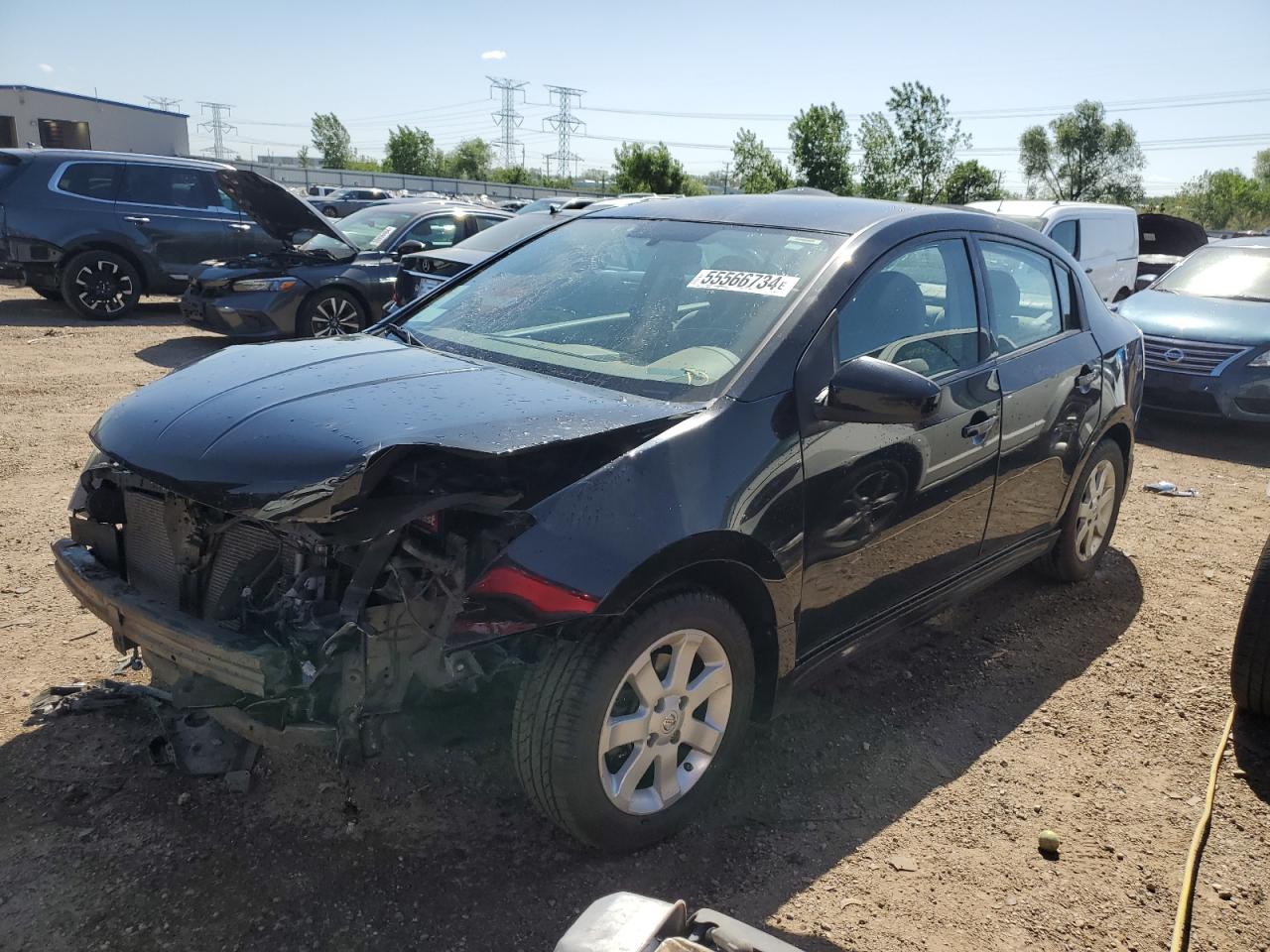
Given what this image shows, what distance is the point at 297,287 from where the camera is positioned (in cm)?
973

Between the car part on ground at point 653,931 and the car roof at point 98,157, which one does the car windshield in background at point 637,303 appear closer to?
the car part on ground at point 653,931

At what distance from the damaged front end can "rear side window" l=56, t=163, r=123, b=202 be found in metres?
10.5

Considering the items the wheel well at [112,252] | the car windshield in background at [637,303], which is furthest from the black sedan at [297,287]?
the car windshield in background at [637,303]

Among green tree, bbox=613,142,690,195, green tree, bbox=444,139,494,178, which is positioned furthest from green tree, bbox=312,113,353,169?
green tree, bbox=613,142,690,195

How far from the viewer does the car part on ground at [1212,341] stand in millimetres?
7965

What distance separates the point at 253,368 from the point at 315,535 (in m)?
0.87

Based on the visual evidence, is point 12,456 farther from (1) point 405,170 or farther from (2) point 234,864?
(1) point 405,170

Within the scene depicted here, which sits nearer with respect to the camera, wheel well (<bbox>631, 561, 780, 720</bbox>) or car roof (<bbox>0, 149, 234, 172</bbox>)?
wheel well (<bbox>631, 561, 780, 720</bbox>)

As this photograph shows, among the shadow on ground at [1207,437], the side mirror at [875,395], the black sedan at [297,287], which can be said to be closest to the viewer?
the side mirror at [875,395]

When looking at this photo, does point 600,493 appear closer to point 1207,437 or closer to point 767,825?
point 767,825

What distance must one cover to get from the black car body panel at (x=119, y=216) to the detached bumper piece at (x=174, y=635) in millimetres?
9543

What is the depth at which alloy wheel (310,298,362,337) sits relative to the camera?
992 cm

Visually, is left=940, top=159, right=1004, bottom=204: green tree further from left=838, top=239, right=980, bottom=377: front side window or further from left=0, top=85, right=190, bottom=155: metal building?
left=838, top=239, right=980, bottom=377: front side window

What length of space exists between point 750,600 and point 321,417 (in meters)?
1.29
